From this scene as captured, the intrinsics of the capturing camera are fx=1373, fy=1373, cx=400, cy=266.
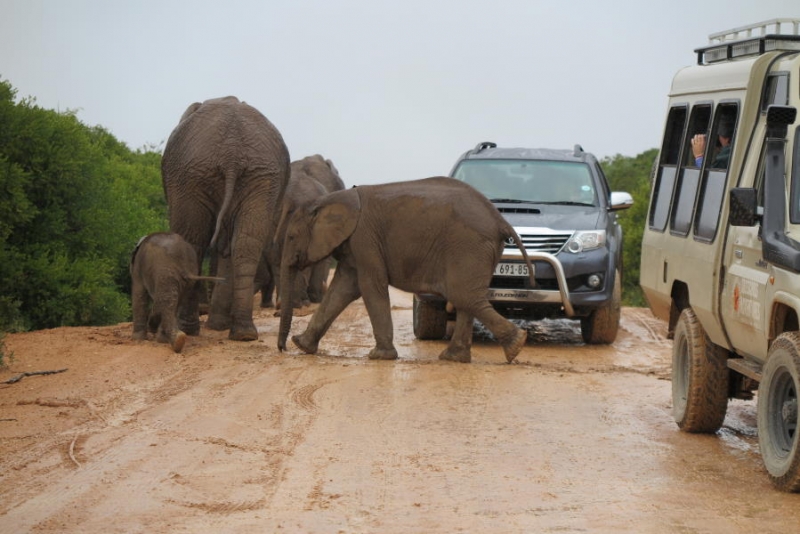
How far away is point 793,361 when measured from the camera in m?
7.30

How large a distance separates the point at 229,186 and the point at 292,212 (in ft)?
13.3

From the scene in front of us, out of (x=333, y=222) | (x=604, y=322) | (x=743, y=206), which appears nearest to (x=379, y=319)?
(x=333, y=222)

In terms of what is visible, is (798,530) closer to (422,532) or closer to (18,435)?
(422,532)

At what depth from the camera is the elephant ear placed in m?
13.2

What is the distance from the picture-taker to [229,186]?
14.1 metres

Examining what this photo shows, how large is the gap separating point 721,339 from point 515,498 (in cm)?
250

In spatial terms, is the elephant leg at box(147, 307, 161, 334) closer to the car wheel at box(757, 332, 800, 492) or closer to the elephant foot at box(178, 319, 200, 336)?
the elephant foot at box(178, 319, 200, 336)

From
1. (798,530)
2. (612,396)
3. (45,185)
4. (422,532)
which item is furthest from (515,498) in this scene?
(45,185)

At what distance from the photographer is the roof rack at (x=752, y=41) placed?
29.8 feet

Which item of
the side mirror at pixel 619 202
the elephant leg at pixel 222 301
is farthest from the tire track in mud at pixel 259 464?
the side mirror at pixel 619 202

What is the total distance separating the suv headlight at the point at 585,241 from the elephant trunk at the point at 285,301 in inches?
122

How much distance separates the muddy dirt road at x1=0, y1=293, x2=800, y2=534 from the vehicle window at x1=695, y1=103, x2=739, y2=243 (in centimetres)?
149

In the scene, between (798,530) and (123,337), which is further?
(123,337)

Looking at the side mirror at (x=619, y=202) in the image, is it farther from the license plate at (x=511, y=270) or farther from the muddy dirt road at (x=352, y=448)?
the muddy dirt road at (x=352, y=448)
